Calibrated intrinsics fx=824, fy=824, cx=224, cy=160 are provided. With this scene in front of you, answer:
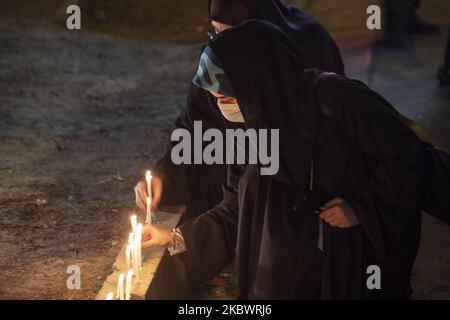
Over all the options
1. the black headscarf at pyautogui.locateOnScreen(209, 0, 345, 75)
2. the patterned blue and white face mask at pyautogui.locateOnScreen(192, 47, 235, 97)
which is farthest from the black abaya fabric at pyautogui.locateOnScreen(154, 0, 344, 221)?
the patterned blue and white face mask at pyautogui.locateOnScreen(192, 47, 235, 97)

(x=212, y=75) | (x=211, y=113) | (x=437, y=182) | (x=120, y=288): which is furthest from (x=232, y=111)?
(x=211, y=113)

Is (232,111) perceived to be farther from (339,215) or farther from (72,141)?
(72,141)

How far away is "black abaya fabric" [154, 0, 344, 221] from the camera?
5180 mm

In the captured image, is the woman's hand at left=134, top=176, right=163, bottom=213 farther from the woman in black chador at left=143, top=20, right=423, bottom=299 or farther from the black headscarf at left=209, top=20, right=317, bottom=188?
the black headscarf at left=209, top=20, right=317, bottom=188

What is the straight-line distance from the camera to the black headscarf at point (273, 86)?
3619mm

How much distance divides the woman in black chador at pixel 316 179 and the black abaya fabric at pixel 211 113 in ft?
3.98

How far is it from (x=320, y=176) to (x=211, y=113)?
1.50 meters

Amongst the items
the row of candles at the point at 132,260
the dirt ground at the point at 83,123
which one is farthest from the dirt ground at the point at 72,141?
the row of candles at the point at 132,260

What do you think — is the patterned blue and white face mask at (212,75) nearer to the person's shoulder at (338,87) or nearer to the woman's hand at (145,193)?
the person's shoulder at (338,87)

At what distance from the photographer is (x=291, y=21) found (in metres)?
5.76

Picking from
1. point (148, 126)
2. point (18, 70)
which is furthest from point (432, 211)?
point (18, 70)

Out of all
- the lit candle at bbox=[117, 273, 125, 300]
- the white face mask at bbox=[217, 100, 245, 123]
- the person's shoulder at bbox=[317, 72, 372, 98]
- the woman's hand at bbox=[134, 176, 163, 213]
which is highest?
the person's shoulder at bbox=[317, 72, 372, 98]

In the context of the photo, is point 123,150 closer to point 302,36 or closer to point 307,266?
point 302,36

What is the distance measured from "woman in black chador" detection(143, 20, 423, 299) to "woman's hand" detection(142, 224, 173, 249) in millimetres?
401
